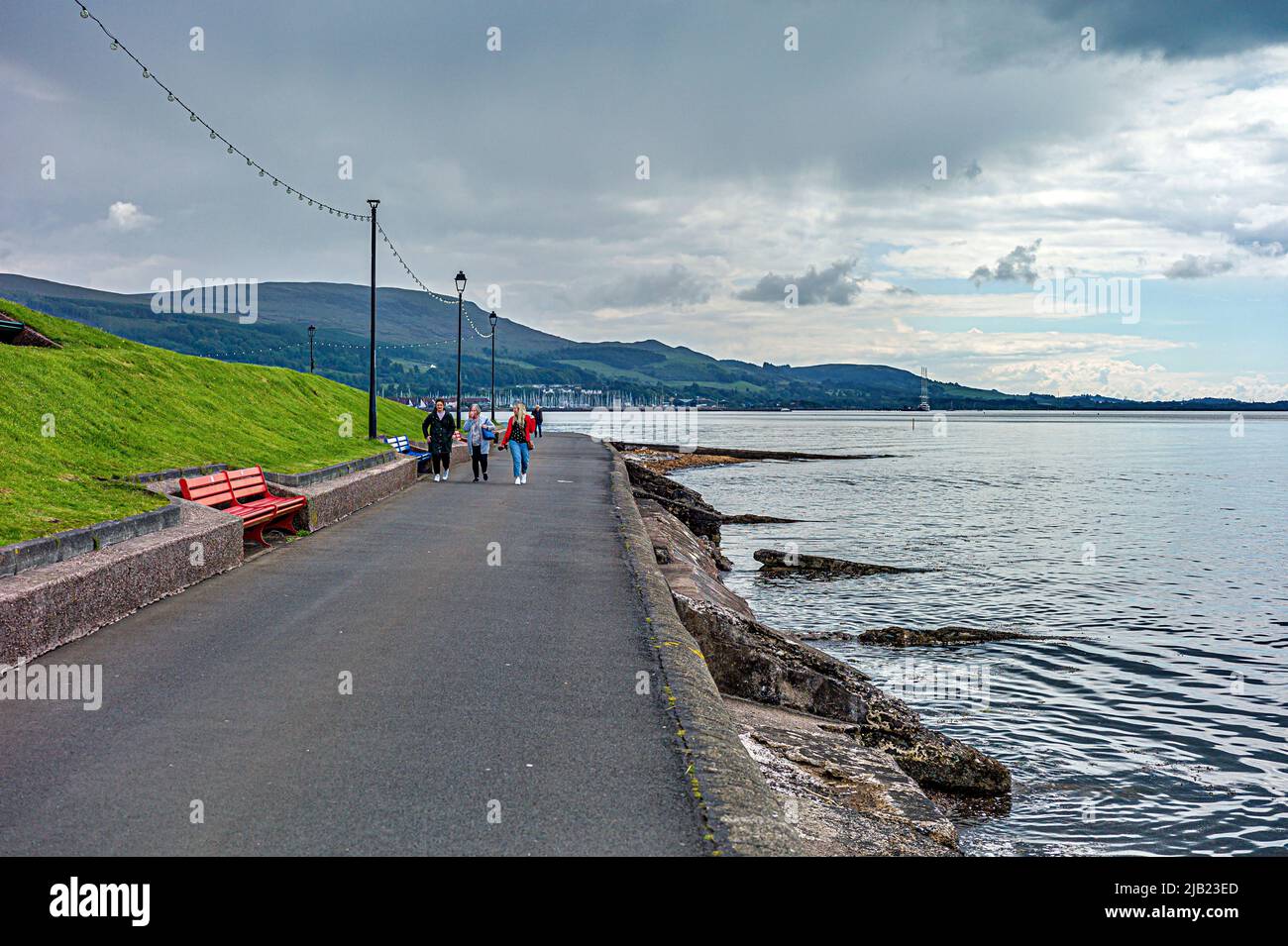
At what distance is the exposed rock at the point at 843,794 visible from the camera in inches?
238

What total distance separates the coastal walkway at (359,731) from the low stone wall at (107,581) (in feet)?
0.67

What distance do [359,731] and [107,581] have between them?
12.5ft

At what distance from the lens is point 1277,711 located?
12.8 meters

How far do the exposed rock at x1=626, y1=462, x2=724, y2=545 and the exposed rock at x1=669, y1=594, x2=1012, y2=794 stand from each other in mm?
15159

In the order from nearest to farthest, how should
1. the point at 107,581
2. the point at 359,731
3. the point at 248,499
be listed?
1. the point at 359,731
2. the point at 107,581
3. the point at 248,499

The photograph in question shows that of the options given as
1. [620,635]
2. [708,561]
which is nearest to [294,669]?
[620,635]

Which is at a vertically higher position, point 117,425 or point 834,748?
point 117,425

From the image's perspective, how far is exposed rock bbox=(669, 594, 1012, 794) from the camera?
9.34 meters

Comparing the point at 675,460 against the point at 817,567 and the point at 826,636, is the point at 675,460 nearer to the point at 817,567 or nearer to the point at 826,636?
the point at 817,567

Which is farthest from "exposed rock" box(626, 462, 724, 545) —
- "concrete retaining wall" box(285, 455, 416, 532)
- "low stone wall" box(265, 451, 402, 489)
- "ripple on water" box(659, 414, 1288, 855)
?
"concrete retaining wall" box(285, 455, 416, 532)

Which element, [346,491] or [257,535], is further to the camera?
[346,491]

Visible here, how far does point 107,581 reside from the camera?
28.2ft

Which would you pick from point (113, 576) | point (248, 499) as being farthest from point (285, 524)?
point (113, 576)
